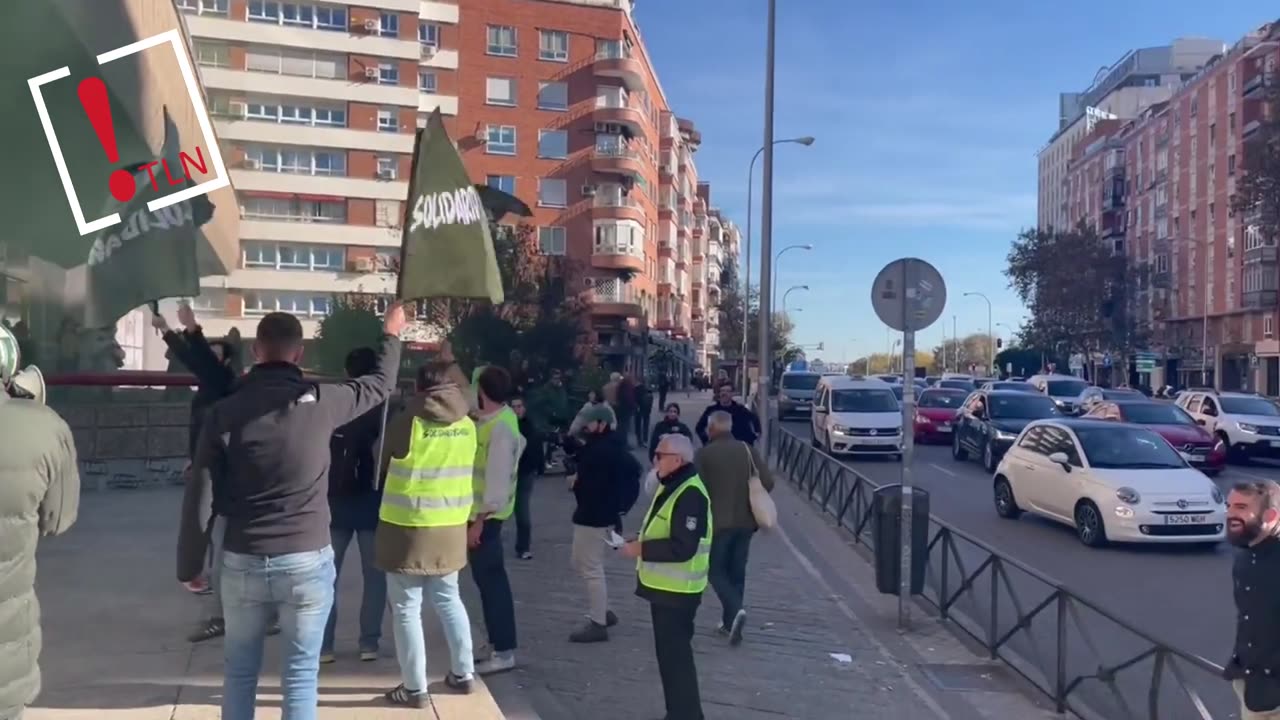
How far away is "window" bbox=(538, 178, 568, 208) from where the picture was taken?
180ft

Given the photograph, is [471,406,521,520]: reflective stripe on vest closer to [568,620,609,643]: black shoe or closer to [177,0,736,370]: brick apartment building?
[568,620,609,643]: black shoe

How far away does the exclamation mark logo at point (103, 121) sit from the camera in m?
7.68

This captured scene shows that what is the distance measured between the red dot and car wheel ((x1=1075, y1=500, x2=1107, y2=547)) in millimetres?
10520

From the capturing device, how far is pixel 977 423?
896 inches

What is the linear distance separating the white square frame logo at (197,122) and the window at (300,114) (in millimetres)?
29714

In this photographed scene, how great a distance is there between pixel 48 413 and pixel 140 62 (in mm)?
7489

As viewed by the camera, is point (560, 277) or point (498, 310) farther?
point (560, 277)

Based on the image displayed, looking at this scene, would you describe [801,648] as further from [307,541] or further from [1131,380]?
[1131,380]

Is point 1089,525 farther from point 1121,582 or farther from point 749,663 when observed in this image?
point 749,663

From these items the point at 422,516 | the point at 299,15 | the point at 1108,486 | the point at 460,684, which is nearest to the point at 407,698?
the point at 460,684

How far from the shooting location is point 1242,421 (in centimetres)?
2348

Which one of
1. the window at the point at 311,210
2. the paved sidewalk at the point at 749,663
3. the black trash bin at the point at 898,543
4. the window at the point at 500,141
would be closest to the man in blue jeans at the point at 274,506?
the paved sidewalk at the point at 749,663

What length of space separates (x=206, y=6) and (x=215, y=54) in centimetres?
758

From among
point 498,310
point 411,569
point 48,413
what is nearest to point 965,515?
point 498,310
